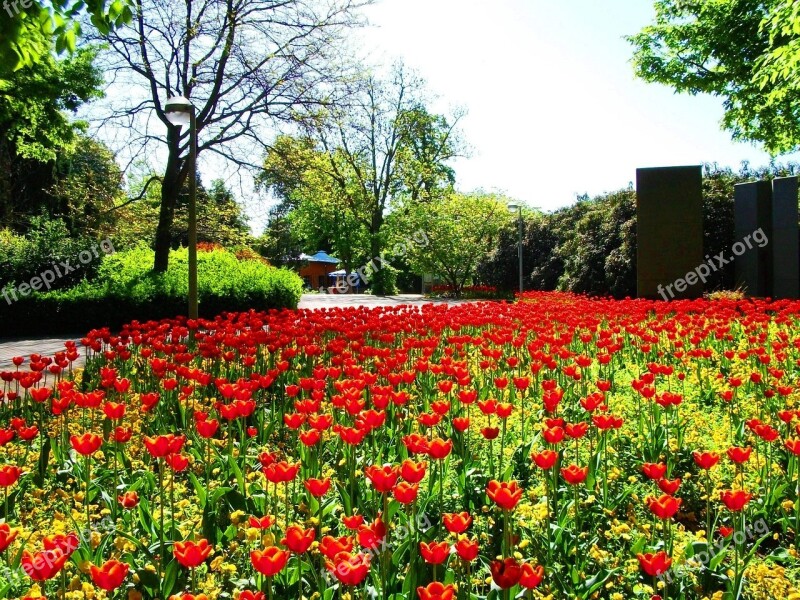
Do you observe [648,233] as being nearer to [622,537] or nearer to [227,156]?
[227,156]

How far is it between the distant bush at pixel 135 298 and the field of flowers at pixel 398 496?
898 cm

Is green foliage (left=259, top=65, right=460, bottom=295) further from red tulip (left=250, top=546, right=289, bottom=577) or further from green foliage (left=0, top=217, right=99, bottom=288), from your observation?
red tulip (left=250, top=546, right=289, bottom=577)

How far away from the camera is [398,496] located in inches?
82.1

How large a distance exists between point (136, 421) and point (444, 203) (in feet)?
98.6

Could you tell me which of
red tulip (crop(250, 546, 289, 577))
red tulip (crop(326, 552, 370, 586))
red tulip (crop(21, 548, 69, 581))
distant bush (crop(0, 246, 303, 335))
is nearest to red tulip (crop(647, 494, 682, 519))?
red tulip (crop(326, 552, 370, 586))

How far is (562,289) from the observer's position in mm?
23953

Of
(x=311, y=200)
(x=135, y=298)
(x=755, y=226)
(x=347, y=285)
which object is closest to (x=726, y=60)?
(x=755, y=226)

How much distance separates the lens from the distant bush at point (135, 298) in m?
13.5

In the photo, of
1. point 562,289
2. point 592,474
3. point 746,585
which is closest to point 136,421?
point 592,474

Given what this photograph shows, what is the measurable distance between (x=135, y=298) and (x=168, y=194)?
5.24 m

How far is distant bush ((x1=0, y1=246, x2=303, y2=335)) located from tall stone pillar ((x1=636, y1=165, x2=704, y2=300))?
34.3 feet

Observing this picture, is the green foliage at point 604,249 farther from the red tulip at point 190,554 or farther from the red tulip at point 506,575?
the red tulip at point 190,554

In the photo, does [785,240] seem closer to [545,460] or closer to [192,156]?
[192,156]

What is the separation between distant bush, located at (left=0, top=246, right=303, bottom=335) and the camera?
1349cm
